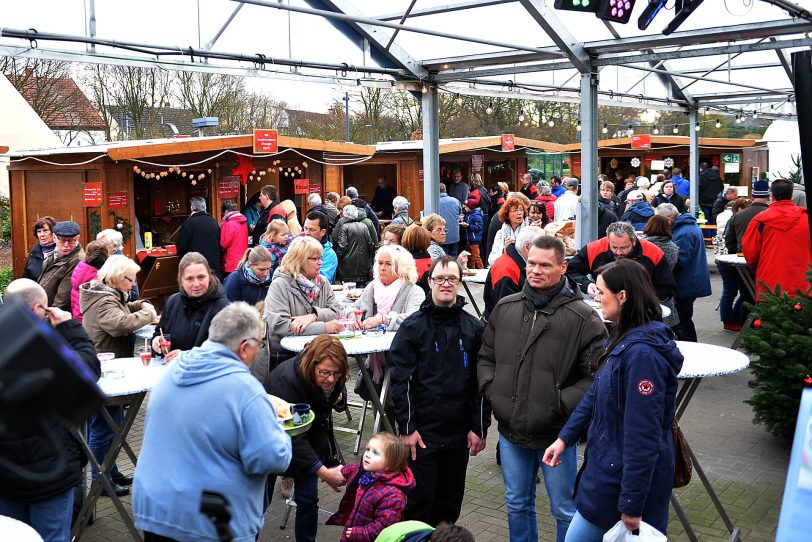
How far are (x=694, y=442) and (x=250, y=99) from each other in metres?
29.4

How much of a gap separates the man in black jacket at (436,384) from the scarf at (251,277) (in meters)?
2.10

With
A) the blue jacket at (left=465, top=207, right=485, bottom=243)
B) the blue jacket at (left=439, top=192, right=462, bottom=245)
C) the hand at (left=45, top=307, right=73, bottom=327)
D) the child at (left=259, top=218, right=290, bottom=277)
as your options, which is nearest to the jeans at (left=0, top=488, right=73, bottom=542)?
the hand at (left=45, top=307, right=73, bottom=327)

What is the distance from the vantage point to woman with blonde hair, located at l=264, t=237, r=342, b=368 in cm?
549

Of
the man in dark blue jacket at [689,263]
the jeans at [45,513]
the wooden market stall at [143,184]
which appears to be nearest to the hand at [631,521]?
the jeans at [45,513]

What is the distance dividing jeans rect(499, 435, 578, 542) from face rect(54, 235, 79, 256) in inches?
168

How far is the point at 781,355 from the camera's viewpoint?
19.0 ft

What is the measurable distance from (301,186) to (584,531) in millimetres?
11972

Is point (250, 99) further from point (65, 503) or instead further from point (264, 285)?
point (65, 503)

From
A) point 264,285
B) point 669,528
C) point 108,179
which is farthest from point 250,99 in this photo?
point 669,528

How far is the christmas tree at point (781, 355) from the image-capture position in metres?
5.80

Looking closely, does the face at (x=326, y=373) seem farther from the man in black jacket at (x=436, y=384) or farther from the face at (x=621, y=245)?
the face at (x=621, y=245)

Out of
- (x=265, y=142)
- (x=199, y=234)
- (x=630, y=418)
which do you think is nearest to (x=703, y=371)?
(x=630, y=418)

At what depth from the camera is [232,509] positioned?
10.1 ft

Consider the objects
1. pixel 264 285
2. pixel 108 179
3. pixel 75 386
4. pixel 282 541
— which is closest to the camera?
pixel 75 386
